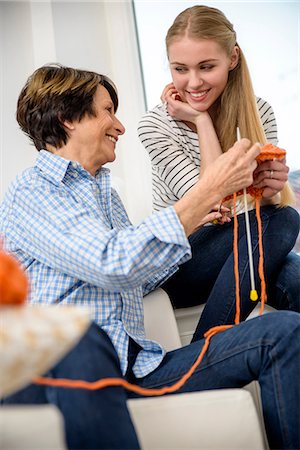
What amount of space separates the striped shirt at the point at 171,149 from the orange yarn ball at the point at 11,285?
1.05m

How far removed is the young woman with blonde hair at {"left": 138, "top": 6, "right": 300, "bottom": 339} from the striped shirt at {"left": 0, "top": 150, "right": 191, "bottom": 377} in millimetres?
337

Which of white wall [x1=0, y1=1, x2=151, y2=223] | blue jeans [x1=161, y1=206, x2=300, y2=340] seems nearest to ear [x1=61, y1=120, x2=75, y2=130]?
blue jeans [x1=161, y1=206, x2=300, y2=340]

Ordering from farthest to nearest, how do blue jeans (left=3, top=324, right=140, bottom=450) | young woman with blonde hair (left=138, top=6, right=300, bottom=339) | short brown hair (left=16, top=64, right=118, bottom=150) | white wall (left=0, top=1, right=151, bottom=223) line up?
white wall (left=0, top=1, right=151, bottom=223) → young woman with blonde hair (left=138, top=6, right=300, bottom=339) → short brown hair (left=16, top=64, right=118, bottom=150) → blue jeans (left=3, top=324, right=140, bottom=450)

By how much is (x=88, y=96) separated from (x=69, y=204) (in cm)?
35

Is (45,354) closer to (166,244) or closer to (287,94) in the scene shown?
(166,244)

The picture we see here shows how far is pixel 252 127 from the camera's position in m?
1.74

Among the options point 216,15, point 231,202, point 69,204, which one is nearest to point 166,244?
point 69,204

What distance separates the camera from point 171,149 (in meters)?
1.74

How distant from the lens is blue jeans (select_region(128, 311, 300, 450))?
113cm

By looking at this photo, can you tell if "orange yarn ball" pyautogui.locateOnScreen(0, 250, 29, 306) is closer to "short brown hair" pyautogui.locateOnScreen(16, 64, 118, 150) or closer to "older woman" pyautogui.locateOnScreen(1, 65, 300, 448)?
"older woman" pyautogui.locateOnScreen(1, 65, 300, 448)

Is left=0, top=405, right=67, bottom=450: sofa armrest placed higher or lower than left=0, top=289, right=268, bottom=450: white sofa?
higher

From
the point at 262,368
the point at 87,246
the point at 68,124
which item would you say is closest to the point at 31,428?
the point at 87,246

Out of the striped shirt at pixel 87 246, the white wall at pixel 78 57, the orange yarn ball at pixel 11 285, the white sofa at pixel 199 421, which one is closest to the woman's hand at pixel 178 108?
the striped shirt at pixel 87 246

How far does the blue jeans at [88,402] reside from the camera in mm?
891
